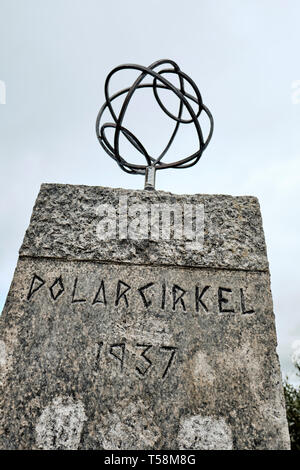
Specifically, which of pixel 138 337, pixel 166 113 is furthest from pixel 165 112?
pixel 138 337

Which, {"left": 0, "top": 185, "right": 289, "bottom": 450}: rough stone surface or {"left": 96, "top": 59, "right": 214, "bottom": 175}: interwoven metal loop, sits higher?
{"left": 96, "top": 59, "right": 214, "bottom": 175}: interwoven metal loop

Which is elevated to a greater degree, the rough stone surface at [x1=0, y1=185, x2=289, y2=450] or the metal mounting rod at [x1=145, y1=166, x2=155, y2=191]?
the metal mounting rod at [x1=145, y1=166, x2=155, y2=191]

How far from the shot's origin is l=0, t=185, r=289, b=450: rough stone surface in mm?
1669

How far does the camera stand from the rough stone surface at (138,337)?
1.67 m

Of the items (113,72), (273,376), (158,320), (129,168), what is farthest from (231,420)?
(113,72)

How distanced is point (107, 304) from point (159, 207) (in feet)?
2.36

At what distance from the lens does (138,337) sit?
1.87m

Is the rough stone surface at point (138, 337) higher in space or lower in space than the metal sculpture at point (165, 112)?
lower

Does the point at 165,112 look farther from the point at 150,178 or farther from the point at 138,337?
the point at 138,337

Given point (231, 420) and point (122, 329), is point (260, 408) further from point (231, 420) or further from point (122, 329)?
point (122, 329)

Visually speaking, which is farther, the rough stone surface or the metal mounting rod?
the metal mounting rod

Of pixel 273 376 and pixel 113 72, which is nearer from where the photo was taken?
pixel 273 376

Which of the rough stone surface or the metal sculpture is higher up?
the metal sculpture
